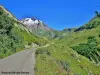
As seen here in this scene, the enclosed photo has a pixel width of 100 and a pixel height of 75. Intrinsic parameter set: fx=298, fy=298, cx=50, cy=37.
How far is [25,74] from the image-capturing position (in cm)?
3306

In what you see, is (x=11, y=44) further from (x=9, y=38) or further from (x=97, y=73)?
(x=97, y=73)

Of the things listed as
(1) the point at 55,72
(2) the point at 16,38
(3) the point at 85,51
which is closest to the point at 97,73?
(2) the point at 16,38

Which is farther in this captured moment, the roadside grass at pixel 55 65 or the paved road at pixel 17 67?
the roadside grass at pixel 55 65

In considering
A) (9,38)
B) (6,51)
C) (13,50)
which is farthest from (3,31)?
(6,51)

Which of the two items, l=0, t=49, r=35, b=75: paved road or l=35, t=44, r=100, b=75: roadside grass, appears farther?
l=35, t=44, r=100, b=75: roadside grass

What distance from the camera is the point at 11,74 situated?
32.5 metres

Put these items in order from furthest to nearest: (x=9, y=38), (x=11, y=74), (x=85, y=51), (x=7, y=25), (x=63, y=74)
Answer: (x=85, y=51)
(x=7, y=25)
(x=9, y=38)
(x=63, y=74)
(x=11, y=74)

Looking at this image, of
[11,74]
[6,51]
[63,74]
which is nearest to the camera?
[11,74]

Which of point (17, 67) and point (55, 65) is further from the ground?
point (55, 65)

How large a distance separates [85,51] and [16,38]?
8190 centimetres

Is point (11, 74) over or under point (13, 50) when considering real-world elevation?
under

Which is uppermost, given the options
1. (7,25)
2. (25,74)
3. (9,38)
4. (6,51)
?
(7,25)

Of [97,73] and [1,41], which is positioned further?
[97,73]

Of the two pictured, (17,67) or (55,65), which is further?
(55,65)
